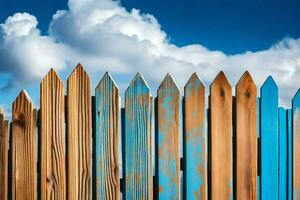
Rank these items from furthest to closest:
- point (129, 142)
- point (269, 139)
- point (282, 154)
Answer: point (282, 154) < point (269, 139) < point (129, 142)

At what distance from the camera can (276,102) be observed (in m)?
4.43

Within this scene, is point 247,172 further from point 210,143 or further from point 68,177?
point 68,177

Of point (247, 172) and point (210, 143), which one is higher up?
point (210, 143)

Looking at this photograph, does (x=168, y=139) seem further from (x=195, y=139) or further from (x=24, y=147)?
(x=24, y=147)

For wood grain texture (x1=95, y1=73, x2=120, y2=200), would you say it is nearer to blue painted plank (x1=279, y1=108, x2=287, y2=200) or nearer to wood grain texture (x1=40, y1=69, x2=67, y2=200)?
wood grain texture (x1=40, y1=69, x2=67, y2=200)

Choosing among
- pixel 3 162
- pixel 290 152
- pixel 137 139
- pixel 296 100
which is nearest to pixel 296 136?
pixel 290 152

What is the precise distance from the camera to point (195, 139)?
412 cm

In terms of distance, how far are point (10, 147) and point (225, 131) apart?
2.06 m

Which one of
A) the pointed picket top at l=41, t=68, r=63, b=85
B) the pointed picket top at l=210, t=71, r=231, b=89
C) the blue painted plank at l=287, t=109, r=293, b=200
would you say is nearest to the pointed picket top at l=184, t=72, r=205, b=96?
the pointed picket top at l=210, t=71, r=231, b=89

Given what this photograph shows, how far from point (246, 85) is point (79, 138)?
5.51 ft

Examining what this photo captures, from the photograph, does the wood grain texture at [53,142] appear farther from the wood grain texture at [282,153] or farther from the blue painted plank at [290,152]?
the blue painted plank at [290,152]

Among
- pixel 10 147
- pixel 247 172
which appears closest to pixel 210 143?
pixel 247 172

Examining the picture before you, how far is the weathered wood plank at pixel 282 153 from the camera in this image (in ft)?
14.8

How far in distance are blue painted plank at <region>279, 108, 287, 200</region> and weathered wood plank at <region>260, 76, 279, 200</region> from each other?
0.35ft
